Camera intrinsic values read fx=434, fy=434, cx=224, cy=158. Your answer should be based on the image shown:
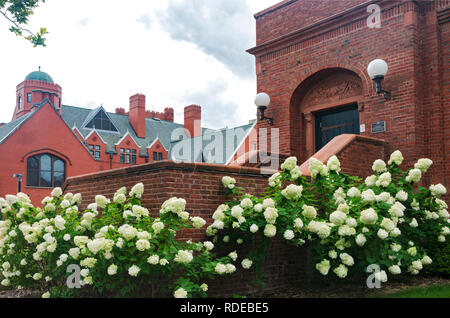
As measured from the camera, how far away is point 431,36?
30.3 ft

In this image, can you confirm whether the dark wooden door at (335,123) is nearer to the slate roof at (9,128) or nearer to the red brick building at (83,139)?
the red brick building at (83,139)

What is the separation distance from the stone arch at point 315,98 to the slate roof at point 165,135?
21.6 metres

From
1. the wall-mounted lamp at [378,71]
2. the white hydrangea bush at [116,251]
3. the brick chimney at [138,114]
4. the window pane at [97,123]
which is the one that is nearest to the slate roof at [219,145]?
the brick chimney at [138,114]

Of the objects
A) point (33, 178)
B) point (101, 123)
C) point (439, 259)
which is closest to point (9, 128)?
point (33, 178)

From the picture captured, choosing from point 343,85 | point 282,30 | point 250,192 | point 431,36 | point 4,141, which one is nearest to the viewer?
point 250,192

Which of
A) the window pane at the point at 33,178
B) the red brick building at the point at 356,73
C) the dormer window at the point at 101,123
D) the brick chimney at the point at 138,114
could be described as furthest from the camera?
the brick chimney at the point at 138,114

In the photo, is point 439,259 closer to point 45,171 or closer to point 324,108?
point 324,108

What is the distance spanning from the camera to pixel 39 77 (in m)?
51.6

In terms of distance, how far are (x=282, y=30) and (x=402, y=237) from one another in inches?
286

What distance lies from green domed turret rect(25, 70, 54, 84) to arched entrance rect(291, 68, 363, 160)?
152 feet

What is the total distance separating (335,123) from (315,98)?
848 mm

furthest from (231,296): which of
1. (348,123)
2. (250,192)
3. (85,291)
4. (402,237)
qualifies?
(348,123)

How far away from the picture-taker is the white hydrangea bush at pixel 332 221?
215 inches
